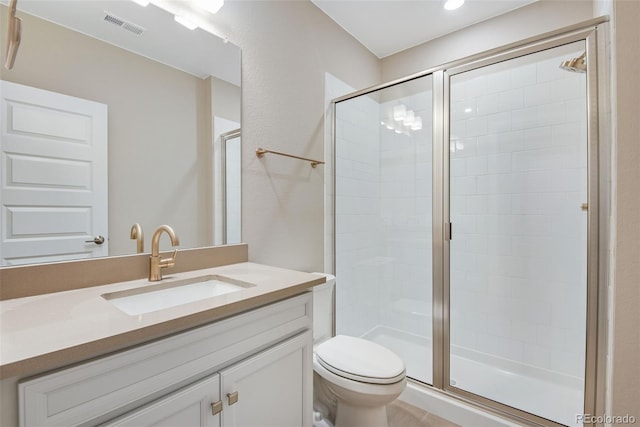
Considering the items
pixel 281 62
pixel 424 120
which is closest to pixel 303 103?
pixel 281 62

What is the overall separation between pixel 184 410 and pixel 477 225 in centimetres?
217

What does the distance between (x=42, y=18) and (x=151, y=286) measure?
965mm

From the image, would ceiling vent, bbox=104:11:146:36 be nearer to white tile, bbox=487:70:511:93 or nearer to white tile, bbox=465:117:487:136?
white tile, bbox=465:117:487:136

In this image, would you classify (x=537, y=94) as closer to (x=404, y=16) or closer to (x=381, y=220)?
(x=404, y=16)

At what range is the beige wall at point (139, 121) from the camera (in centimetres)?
99

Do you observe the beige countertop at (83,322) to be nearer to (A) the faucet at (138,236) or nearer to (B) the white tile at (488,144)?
(A) the faucet at (138,236)

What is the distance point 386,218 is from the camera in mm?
2611

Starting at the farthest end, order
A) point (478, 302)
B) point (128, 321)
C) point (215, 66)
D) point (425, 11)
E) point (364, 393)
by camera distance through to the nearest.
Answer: point (478, 302) → point (425, 11) → point (215, 66) → point (364, 393) → point (128, 321)

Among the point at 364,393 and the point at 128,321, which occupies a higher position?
the point at 128,321

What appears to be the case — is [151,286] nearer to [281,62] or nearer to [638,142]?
[281,62]

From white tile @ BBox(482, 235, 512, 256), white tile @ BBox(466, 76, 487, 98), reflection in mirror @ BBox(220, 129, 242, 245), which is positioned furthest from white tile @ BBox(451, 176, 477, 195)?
reflection in mirror @ BBox(220, 129, 242, 245)

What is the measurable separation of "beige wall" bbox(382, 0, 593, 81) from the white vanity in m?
2.22

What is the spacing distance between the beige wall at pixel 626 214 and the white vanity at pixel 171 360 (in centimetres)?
123

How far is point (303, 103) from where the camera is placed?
6.37ft
